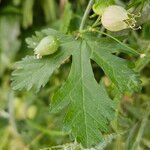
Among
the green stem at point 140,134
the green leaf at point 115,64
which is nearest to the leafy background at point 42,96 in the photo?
the green stem at point 140,134

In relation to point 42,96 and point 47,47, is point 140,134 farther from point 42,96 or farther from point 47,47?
point 42,96

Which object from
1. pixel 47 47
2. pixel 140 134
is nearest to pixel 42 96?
pixel 140 134

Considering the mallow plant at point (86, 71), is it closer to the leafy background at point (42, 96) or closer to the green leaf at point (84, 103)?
the green leaf at point (84, 103)

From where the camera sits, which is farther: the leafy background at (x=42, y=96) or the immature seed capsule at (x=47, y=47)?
the leafy background at (x=42, y=96)

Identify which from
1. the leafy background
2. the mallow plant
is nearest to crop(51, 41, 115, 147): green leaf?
the mallow plant

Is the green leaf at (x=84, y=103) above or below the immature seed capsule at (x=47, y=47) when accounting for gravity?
below

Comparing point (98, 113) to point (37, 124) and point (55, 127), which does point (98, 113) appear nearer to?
point (55, 127)
